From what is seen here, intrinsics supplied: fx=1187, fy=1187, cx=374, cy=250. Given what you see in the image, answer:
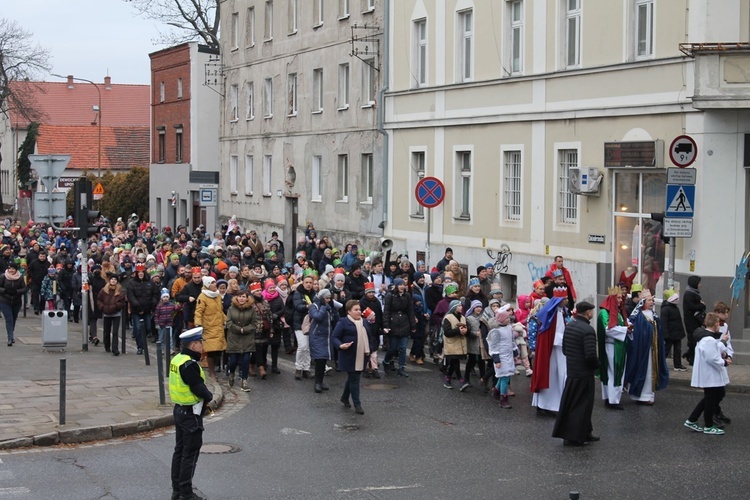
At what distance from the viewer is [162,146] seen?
2189 inches

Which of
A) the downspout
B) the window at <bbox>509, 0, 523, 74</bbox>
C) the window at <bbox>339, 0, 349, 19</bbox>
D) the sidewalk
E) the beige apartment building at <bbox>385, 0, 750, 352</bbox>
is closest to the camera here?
the sidewalk

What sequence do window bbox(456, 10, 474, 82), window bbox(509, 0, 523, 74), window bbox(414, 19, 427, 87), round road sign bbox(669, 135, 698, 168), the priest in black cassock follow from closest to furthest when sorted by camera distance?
the priest in black cassock
round road sign bbox(669, 135, 698, 168)
window bbox(509, 0, 523, 74)
window bbox(456, 10, 474, 82)
window bbox(414, 19, 427, 87)

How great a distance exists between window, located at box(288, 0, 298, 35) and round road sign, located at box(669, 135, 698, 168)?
75.1 ft

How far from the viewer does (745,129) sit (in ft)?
67.6

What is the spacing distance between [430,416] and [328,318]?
3.12 m

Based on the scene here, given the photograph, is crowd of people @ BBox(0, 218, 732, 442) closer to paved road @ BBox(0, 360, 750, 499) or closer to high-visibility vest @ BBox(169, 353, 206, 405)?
paved road @ BBox(0, 360, 750, 499)

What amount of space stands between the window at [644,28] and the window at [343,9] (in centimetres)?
1492

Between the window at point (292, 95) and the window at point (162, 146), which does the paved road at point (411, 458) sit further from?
the window at point (162, 146)

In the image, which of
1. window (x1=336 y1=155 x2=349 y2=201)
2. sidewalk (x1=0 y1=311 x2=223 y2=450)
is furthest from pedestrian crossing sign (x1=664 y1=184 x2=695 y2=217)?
window (x1=336 y1=155 x2=349 y2=201)

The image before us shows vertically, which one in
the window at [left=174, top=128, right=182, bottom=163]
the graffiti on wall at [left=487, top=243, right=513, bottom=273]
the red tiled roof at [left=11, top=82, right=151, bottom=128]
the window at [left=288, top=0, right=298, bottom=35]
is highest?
the red tiled roof at [left=11, top=82, right=151, bottom=128]

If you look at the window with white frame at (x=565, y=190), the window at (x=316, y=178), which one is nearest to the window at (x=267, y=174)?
the window at (x=316, y=178)

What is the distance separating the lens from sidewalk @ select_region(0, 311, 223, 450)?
46.2ft

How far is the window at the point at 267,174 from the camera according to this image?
4375 cm

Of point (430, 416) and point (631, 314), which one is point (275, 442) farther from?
point (631, 314)
